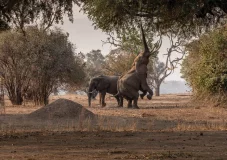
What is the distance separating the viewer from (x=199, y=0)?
12.9 meters

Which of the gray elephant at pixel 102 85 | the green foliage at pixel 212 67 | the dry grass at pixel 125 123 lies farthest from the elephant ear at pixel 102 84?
the dry grass at pixel 125 123

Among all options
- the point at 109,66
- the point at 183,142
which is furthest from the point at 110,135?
the point at 109,66

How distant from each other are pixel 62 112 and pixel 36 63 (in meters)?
17.1

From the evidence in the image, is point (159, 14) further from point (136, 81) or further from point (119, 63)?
point (119, 63)

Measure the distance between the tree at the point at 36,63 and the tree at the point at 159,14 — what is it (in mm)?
25294

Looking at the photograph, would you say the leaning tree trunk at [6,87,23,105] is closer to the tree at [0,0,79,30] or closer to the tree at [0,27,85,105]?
the tree at [0,27,85,105]

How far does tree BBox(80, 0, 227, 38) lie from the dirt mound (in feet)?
29.9

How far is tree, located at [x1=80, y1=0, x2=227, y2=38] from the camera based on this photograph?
13367 millimetres

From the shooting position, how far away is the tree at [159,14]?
13.4 m

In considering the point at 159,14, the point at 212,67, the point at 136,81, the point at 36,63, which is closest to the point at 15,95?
the point at 36,63

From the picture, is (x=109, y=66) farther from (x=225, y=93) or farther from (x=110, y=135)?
(x=110, y=135)

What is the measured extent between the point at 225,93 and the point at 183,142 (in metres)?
20.5

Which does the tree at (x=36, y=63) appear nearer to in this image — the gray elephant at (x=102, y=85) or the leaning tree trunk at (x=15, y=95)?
the leaning tree trunk at (x=15, y=95)

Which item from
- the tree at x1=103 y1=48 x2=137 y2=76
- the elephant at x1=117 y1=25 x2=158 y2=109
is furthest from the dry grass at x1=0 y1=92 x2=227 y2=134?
the tree at x1=103 y1=48 x2=137 y2=76
